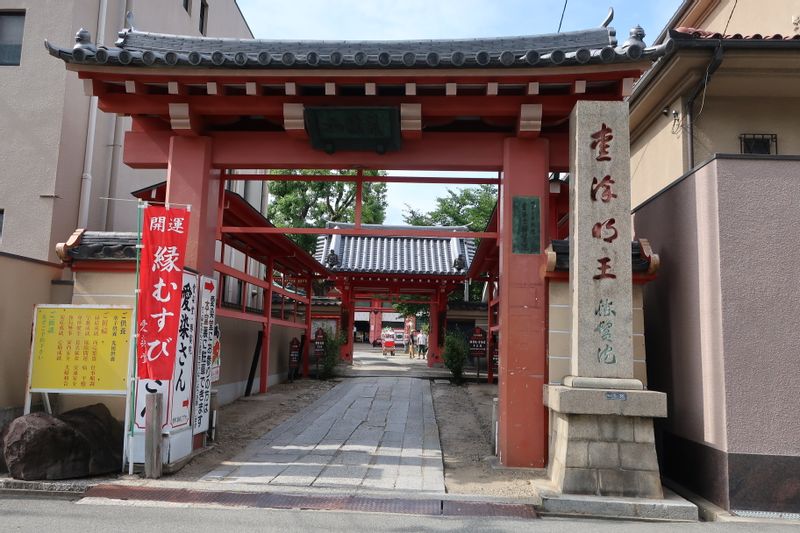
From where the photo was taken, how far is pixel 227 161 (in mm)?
8594

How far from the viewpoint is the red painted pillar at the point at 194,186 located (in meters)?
8.27

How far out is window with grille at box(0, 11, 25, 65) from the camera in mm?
11148

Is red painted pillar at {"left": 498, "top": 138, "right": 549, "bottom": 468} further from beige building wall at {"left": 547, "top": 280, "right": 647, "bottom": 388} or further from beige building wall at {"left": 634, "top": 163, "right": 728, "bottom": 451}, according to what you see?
beige building wall at {"left": 634, "top": 163, "right": 728, "bottom": 451}

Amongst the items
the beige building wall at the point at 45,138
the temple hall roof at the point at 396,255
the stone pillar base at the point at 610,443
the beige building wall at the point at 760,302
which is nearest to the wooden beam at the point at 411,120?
the beige building wall at the point at 760,302

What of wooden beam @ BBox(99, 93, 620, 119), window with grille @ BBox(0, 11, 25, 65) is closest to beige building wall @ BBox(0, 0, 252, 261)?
window with grille @ BBox(0, 11, 25, 65)

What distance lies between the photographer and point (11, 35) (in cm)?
1123

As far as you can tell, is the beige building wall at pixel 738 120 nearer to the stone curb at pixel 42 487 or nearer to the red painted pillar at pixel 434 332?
the stone curb at pixel 42 487

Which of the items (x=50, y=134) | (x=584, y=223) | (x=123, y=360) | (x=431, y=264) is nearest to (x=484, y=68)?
(x=584, y=223)

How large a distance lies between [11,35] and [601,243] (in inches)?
452

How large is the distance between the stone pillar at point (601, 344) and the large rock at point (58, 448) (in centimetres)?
529

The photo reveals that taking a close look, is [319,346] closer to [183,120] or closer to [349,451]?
[349,451]

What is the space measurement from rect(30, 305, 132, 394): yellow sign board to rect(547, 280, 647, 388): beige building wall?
5338 mm

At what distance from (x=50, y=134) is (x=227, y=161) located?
14.8ft

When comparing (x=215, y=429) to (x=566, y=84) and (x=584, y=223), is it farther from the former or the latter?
(x=566, y=84)
